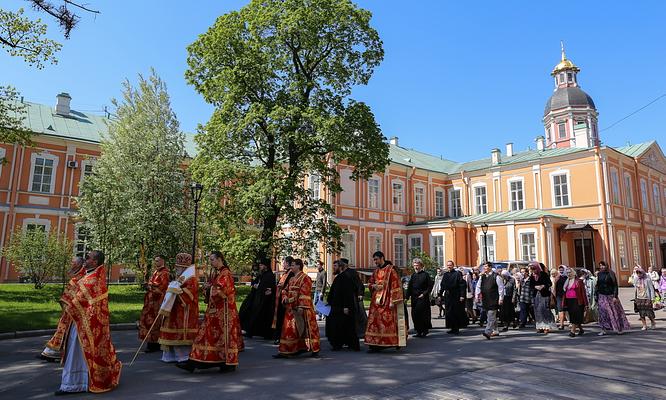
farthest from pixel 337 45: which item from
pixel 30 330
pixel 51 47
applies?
pixel 30 330

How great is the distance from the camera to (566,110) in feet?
165

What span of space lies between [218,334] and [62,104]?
3152 centimetres

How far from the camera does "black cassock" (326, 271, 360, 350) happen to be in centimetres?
888

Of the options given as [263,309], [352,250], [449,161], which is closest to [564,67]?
[449,161]

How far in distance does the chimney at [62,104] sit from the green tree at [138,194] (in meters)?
11.4

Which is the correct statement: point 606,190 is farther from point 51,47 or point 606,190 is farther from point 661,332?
point 51,47

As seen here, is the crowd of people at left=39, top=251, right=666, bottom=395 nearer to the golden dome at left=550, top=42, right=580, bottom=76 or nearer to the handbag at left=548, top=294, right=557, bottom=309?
the handbag at left=548, top=294, right=557, bottom=309

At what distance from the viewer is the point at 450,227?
3278 cm

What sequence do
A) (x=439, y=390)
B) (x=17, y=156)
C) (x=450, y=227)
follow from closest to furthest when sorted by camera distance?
(x=439, y=390) < (x=17, y=156) < (x=450, y=227)

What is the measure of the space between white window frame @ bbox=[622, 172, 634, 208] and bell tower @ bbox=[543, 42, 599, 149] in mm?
17085

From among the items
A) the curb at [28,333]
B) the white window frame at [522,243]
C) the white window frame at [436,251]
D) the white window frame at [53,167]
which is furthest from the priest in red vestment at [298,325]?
the white window frame at [436,251]

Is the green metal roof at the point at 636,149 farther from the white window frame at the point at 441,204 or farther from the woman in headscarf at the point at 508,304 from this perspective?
the woman in headscarf at the point at 508,304

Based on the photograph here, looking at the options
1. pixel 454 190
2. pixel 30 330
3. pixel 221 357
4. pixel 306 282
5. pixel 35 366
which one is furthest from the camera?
pixel 454 190

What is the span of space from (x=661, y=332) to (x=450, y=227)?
21948mm
